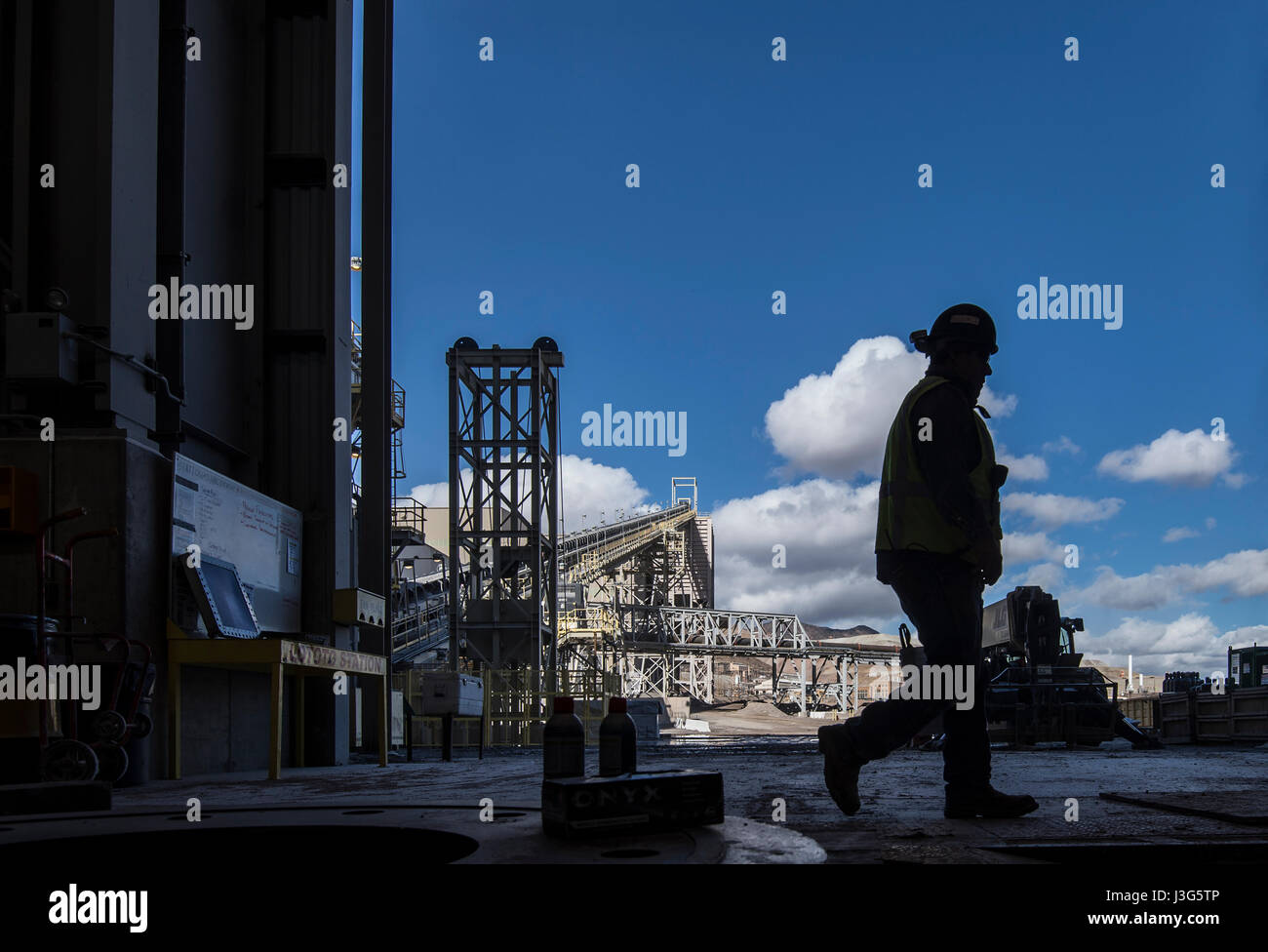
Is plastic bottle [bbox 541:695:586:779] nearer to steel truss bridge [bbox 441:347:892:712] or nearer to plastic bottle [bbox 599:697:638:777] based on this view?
plastic bottle [bbox 599:697:638:777]

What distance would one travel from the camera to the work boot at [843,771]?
369 centimetres

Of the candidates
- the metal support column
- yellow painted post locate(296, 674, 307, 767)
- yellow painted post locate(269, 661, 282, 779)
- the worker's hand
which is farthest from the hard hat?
the metal support column

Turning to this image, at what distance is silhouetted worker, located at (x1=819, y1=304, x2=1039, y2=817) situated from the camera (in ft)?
12.2

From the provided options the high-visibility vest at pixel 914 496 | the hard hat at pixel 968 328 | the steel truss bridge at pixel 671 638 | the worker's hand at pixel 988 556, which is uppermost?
the hard hat at pixel 968 328

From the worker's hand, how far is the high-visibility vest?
0.11 ft

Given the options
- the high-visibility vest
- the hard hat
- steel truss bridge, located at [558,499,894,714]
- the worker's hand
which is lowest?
steel truss bridge, located at [558,499,894,714]

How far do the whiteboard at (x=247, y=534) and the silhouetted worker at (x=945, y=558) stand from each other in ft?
18.2

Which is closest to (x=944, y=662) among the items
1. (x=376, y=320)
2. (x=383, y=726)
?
(x=383, y=726)

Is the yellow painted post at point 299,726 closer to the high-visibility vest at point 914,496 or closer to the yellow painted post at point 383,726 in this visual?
the yellow painted post at point 383,726

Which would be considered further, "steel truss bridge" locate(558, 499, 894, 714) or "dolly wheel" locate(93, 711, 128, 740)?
"steel truss bridge" locate(558, 499, 894, 714)

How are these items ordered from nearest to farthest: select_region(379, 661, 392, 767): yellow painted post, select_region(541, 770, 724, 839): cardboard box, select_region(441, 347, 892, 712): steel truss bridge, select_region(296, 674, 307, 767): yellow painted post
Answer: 1. select_region(541, 770, 724, 839): cardboard box
2. select_region(379, 661, 392, 767): yellow painted post
3. select_region(296, 674, 307, 767): yellow painted post
4. select_region(441, 347, 892, 712): steel truss bridge

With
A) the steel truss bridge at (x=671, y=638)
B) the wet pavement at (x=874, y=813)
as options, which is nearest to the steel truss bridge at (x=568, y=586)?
the steel truss bridge at (x=671, y=638)

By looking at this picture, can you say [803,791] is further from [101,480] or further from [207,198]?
[207,198]

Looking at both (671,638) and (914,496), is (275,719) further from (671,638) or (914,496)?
(671,638)
